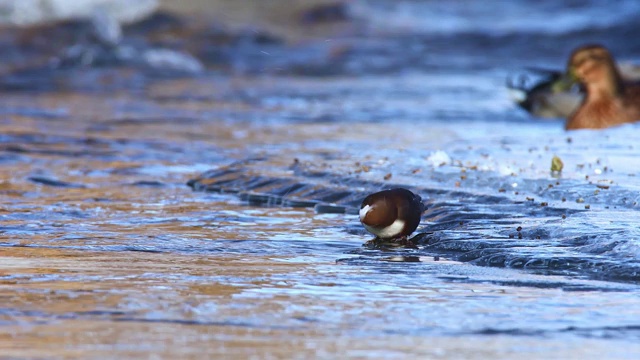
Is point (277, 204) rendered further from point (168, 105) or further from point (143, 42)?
point (143, 42)

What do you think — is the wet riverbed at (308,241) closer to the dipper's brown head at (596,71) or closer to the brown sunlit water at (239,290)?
the brown sunlit water at (239,290)

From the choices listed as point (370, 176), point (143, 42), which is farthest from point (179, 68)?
point (370, 176)

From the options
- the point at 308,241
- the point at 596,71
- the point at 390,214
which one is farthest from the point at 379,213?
the point at 596,71

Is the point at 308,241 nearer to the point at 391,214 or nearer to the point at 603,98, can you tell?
the point at 391,214

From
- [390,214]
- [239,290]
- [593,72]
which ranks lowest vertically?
[239,290]

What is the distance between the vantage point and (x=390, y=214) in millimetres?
4926

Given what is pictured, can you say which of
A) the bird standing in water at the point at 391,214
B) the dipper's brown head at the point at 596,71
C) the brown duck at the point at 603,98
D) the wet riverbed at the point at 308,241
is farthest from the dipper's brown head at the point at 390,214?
the dipper's brown head at the point at 596,71

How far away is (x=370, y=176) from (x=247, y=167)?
109 cm

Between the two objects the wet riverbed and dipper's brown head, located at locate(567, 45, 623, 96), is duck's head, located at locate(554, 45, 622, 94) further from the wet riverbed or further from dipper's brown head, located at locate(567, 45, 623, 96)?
the wet riverbed

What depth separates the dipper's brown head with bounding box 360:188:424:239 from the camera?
4930mm

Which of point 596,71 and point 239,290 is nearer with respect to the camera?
point 239,290

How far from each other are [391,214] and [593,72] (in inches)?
257

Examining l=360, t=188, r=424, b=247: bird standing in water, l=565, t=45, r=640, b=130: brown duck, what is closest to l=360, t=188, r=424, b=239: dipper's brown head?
l=360, t=188, r=424, b=247: bird standing in water

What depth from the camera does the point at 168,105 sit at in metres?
14.2
